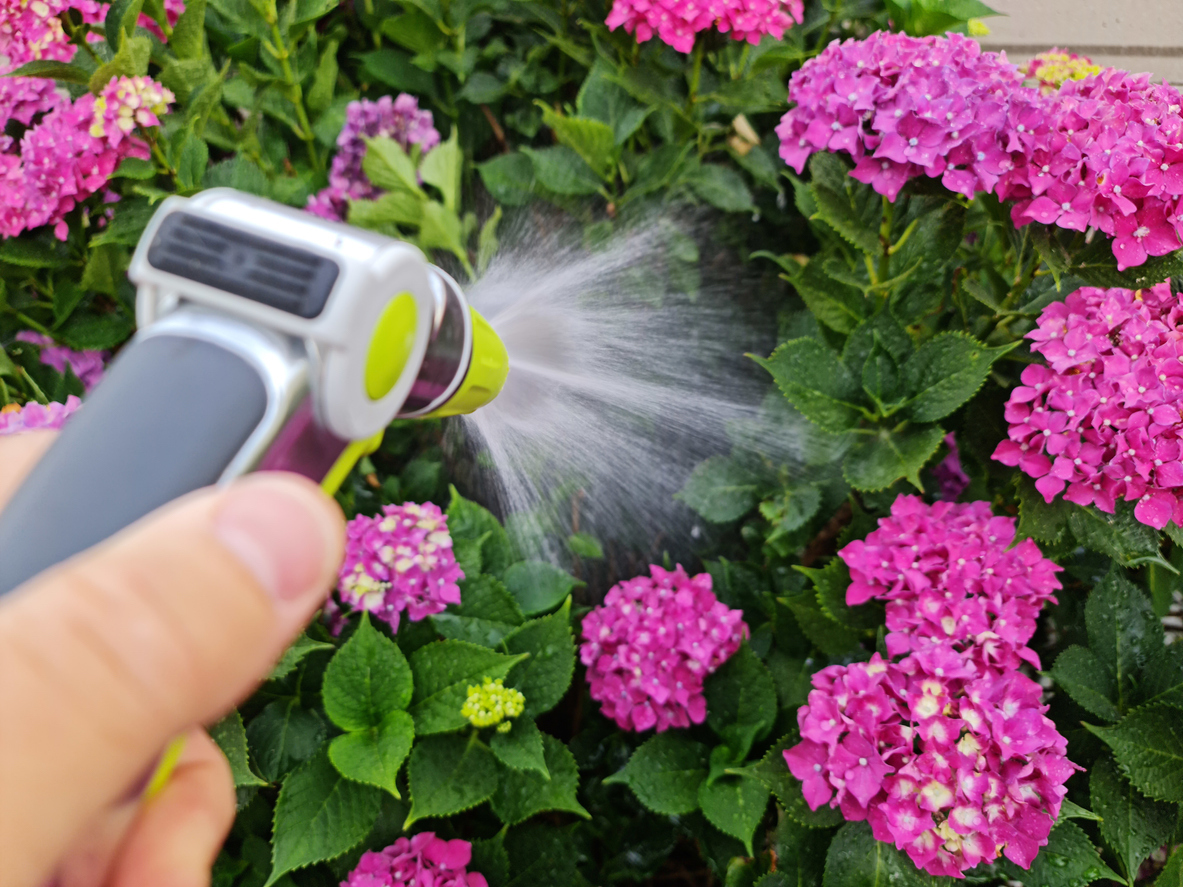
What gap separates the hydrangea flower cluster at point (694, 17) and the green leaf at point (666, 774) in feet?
2.22

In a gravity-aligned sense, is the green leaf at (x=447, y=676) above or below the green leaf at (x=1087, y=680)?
above

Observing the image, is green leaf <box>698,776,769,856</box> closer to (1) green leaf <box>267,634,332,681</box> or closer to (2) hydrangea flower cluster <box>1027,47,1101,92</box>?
(1) green leaf <box>267,634,332,681</box>

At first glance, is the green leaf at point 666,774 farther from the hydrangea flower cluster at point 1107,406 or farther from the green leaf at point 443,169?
the green leaf at point 443,169

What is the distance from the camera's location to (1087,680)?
71 cm

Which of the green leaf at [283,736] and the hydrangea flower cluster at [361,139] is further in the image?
the hydrangea flower cluster at [361,139]

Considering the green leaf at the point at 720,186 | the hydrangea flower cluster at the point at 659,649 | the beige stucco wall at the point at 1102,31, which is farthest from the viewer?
the beige stucco wall at the point at 1102,31

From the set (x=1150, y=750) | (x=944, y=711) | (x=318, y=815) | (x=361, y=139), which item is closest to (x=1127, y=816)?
(x=1150, y=750)

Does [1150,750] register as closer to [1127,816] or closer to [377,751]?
[1127,816]

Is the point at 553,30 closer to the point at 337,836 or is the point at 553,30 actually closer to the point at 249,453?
the point at 249,453

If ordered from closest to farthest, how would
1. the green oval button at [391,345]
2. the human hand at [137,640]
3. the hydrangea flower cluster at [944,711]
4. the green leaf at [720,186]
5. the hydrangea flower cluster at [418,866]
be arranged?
1. the human hand at [137,640]
2. the green oval button at [391,345]
3. the hydrangea flower cluster at [944,711]
4. the hydrangea flower cluster at [418,866]
5. the green leaf at [720,186]

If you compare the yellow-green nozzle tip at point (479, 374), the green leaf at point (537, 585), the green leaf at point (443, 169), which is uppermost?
the green leaf at point (443, 169)

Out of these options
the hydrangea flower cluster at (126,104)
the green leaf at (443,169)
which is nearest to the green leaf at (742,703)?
the green leaf at (443,169)

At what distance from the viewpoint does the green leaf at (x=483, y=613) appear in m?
0.76

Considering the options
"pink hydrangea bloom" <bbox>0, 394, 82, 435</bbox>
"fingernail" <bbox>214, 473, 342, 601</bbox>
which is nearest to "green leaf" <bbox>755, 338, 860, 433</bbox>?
"fingernail" <bbox>214, 473, 342, 601</bbox>
